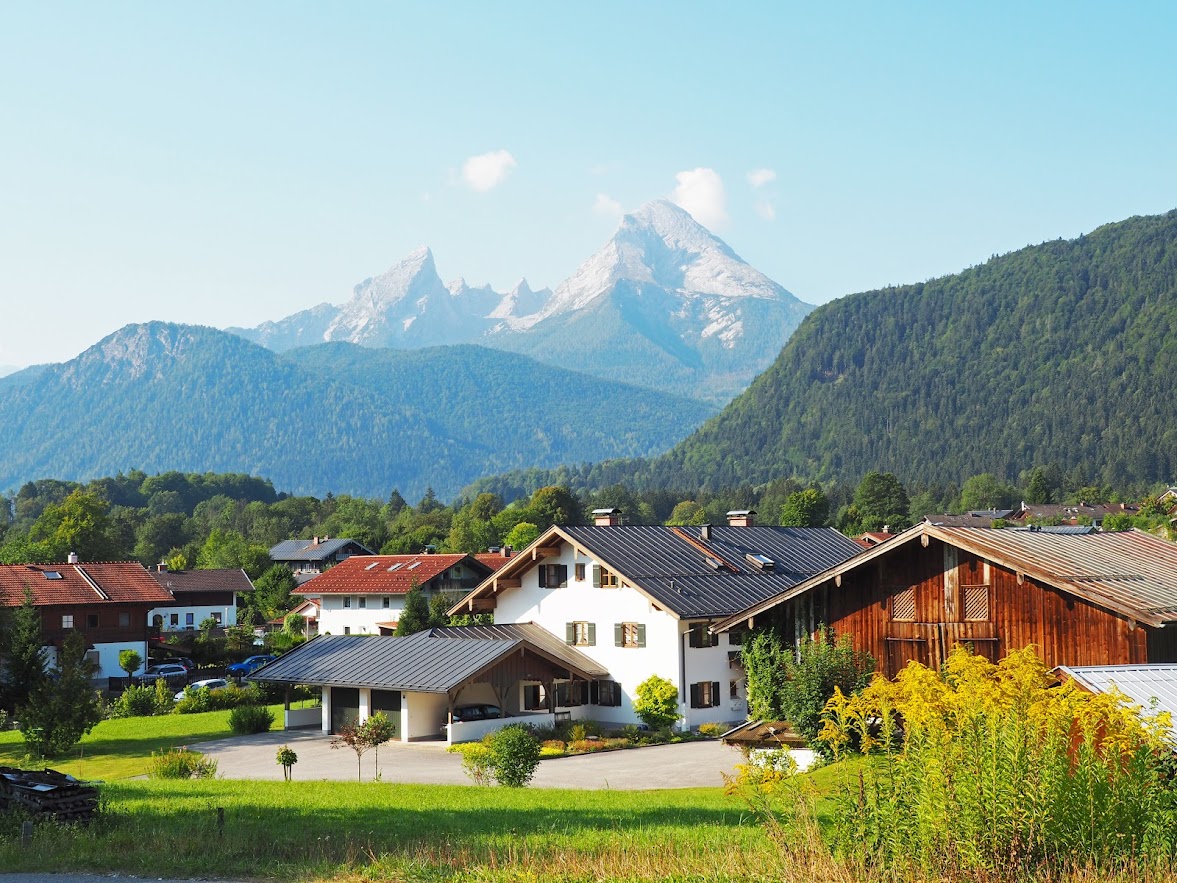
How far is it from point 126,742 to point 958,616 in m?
30.2

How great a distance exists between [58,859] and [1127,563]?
24.1 metres

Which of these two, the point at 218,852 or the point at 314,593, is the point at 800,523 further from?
the point at 218,852

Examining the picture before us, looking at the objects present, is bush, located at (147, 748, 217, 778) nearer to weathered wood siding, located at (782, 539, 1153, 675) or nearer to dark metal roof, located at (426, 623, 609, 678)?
dark metal roof, located at (426, 623, 609, 678)

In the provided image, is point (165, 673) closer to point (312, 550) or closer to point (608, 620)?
point (608, 620)

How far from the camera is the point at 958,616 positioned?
1123 inches

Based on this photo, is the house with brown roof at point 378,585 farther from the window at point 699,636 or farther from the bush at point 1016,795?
the bush at point 1016,795

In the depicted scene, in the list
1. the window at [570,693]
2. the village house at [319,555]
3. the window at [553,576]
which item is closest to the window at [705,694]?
the window at [570,693]

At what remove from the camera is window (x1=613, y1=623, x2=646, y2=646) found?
45.8 m

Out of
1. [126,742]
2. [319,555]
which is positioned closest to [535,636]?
[126,742]

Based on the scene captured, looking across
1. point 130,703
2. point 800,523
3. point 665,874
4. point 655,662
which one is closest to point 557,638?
point 655,662

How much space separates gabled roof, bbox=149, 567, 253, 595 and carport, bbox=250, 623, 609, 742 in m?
56.3

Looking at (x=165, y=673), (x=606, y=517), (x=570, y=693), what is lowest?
(x=165, y=673)

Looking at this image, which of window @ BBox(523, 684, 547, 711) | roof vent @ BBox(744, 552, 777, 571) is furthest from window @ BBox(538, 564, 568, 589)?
roof vent @ BBox(744, 552, 777, 571)

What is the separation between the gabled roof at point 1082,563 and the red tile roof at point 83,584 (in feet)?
158
